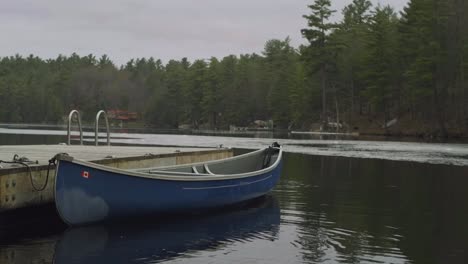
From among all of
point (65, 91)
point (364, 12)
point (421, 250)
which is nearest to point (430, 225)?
point (421, 250)

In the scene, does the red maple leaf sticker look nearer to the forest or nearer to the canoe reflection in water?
the canoe reflection in water

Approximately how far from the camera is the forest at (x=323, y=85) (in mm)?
66250

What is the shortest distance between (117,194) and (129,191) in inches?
11.2

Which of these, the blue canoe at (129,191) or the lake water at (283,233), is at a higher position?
the blue canoe at (129,191)

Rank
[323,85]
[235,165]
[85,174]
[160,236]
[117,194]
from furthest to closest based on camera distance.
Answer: [323,85] → [235,165] → [117,194] → [160,236] → [85,174]

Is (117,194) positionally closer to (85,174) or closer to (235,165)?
(85,174)

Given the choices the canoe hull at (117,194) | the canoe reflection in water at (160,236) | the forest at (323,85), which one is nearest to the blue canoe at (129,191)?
the canoe hull at (117,194)

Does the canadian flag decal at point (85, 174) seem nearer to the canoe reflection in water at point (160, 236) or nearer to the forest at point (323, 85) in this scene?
Answer: the canoe reflection in water at point (160, 236)

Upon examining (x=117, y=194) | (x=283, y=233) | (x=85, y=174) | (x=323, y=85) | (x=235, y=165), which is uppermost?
(x=323, y=85)

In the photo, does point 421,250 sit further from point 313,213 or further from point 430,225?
point 313,213

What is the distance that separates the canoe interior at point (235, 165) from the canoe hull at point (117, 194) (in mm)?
1321

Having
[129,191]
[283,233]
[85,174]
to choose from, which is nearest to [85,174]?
[85,174]

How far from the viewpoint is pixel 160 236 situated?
39.4ft

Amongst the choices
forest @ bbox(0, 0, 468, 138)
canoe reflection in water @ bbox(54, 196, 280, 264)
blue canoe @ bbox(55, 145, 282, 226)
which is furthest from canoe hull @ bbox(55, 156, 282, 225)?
forest @ bbox(0, 0, 468, 138)
